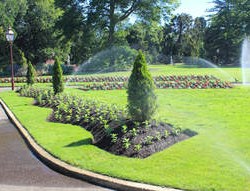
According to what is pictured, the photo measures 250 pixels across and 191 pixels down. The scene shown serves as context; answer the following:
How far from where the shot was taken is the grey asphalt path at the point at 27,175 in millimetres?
5652

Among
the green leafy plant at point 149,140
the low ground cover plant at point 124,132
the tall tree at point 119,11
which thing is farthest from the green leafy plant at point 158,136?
the tall tree at point 119,11

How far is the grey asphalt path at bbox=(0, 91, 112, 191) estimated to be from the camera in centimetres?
565

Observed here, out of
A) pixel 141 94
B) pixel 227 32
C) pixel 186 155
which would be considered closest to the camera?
pixel 186 155

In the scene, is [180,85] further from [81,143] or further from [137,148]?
[137,148]

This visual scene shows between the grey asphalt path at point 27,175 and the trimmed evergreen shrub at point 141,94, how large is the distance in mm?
2307

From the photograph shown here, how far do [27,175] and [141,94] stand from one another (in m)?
2.98

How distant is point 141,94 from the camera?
8.00 m

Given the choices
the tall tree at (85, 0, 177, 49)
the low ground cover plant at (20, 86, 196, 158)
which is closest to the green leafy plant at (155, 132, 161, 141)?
the low ground cover plant at (20, 86, 196, 158)

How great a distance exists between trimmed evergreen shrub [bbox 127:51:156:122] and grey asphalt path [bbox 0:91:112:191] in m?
2.31

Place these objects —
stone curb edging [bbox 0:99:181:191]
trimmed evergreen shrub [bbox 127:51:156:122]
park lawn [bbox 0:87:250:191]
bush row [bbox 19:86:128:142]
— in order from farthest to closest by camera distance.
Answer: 1. bush row [bbox 19:86:128:142]
2. trimmed evergreen shrub [bbox 127:51:156:122]
3. park lawn [bbox 0:87:250:191]
4. stone curb edging [bbox 0:99:181:191]

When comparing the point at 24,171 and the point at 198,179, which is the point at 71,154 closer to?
the point at 24,171

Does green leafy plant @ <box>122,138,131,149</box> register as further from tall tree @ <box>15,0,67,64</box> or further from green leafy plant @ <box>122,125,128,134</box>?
tall tree @ <box>15,0,67,64</box>

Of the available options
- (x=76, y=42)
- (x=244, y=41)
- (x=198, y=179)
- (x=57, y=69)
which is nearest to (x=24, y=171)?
(x=198, y=179)

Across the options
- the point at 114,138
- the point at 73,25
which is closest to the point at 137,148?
the point at 114,138
